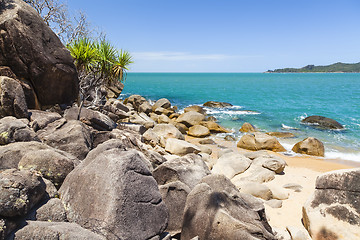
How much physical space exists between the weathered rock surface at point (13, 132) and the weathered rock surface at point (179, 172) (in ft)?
11.5

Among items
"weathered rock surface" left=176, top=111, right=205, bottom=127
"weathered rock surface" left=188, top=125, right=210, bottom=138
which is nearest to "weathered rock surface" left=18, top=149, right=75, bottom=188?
"weathered rock surface" left=188, top=125, right=210, bottom=138

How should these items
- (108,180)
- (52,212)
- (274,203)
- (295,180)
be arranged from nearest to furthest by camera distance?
(52,212) → (108,180) → (274,203) → (295,180)

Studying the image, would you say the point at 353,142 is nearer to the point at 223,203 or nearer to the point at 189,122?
the point at 189,122

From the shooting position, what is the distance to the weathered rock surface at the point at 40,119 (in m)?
7.64

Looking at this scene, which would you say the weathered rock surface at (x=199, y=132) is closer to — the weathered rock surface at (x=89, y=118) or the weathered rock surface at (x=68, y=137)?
the weathered rock surface at (x=89, y=118)

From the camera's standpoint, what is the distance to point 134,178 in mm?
4316

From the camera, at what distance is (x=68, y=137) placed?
7.31 metres

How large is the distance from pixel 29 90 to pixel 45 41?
6.78 feet

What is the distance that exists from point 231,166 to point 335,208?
5.16 meters

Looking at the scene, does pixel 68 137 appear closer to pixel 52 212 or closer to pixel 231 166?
pixel 52 212

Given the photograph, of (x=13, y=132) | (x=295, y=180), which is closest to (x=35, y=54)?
(x=13, y=132)

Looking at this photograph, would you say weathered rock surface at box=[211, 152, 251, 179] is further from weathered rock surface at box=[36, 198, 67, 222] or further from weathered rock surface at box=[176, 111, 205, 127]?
weathered rock surface at box=[176, 111, 205, 127]

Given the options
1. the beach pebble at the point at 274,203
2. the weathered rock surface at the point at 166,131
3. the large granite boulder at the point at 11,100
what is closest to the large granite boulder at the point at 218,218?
the beach pebble at the point at 274,203

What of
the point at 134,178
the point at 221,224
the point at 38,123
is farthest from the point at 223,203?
the point at 38,123
